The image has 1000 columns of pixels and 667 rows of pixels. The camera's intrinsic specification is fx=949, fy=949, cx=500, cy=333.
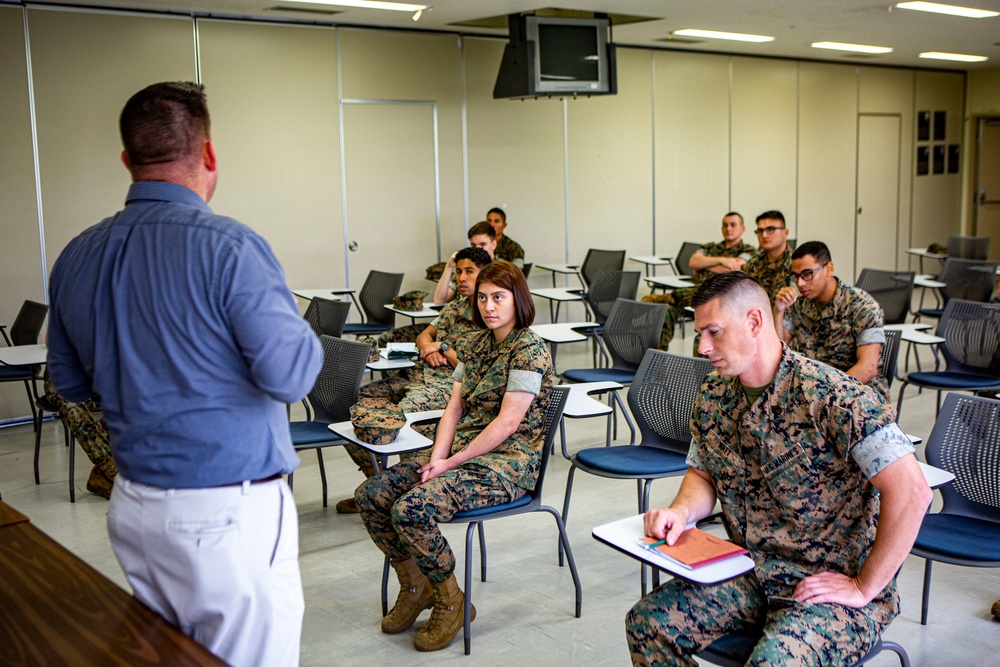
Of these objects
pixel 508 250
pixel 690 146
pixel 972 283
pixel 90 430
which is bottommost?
pixel 90 430

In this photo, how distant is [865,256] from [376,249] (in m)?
7.68

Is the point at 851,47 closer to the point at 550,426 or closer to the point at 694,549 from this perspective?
the point at 550,426

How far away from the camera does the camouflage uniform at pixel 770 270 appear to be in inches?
257

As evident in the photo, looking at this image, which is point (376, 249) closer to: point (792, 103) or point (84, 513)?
point (84, 513)

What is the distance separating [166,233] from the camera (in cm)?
168

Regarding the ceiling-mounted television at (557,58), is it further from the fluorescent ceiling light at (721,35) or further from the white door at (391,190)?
the fluorescent ceiling light at (721,35)

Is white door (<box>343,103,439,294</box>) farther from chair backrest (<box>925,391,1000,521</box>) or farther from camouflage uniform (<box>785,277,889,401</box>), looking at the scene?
chair backrest (<box>925,391,1000,521</box>)

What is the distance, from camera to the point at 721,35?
10094 mm

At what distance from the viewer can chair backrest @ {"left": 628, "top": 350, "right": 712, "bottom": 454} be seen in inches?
150

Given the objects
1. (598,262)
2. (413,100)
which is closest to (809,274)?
(598,262)

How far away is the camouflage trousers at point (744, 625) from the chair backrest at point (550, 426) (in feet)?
3.27

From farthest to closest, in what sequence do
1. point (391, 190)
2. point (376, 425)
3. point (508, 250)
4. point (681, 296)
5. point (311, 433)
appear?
point (391, 190), point (508, 250), point (681, 296), point (311, 433), point (376, 425)

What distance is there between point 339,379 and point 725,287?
2.36m

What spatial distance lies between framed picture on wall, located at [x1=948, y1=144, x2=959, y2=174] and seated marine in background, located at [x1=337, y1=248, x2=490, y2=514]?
11.7 meters
